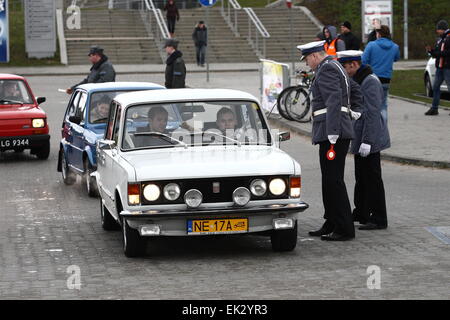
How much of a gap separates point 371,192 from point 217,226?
2440 millimetres

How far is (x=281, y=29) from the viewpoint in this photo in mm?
49312

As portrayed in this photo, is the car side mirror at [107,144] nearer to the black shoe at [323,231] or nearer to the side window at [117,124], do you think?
the side window at [117,124]

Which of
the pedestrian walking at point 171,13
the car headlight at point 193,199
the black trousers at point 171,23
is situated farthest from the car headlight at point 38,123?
the black trousers at point 171,23

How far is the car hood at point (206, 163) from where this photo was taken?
1001 cm

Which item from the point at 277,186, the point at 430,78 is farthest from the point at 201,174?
the point at 430,78

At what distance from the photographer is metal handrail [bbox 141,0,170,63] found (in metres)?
46.3

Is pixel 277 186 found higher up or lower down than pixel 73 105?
lower down

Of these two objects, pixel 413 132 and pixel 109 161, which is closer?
pixel 109 161

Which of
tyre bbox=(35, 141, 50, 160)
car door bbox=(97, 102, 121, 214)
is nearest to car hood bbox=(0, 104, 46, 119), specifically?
tyre bbox=(35, 141, 50, 160)

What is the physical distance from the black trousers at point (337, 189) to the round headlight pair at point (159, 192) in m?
1.74

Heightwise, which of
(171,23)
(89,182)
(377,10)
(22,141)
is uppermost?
(377,10)

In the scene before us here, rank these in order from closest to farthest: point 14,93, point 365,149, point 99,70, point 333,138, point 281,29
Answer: point 333,138 < point 365,149 < point 99,70 < point 14,93 < point 281,29

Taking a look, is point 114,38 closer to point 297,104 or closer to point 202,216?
point 297,104
